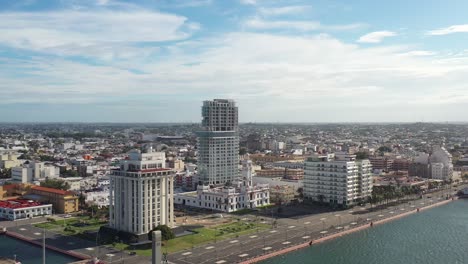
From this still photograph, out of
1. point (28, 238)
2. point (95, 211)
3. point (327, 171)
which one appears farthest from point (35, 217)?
point (327, 171)

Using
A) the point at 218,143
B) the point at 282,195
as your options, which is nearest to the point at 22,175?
the point at 218,143

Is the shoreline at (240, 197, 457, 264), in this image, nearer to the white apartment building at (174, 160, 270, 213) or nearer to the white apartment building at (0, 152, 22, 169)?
Answer: the white apartment building at (174, 160, 270, 213)

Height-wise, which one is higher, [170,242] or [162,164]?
[162,164]

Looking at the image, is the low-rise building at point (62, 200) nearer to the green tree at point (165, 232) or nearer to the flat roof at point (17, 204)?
the flat roof at point (17, 204)

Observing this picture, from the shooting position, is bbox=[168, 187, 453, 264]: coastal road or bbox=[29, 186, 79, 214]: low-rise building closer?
bbox=[168, 187, 453, 264]: coastal road

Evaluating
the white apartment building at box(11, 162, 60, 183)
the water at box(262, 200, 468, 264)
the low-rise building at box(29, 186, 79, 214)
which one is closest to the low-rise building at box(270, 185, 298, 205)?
the water at box(262, 200, 468, 264)

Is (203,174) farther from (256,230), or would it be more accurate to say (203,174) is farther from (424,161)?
(424,161)
